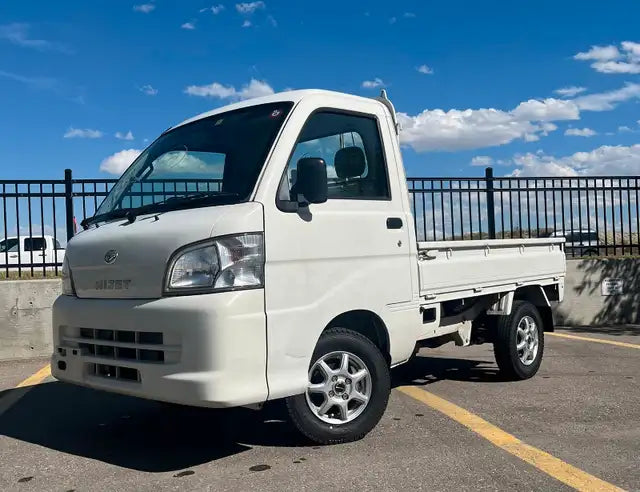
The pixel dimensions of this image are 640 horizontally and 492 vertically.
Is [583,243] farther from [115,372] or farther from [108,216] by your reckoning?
[115,372]

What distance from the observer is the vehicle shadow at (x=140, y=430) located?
13.7 feet

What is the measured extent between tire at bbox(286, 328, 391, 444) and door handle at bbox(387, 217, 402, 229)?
844 mm

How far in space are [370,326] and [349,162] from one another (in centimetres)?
120

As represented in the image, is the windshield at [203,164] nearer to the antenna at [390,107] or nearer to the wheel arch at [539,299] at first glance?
the antenna at [390,107]

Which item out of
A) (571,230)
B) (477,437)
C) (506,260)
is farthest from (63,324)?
(571,230)

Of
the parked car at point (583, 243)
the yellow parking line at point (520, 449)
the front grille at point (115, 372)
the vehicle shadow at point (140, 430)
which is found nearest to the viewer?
the yellow parking line at point (520, 449)

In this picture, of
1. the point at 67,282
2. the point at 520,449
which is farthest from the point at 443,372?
the point at 67,282

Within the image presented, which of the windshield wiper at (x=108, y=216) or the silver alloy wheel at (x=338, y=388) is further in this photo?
the windshield wiper at (x=108, y=216)

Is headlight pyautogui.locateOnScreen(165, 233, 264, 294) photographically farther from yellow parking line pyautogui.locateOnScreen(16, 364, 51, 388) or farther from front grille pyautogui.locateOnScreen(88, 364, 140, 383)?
yellow parking line pyautogui.locateOnScreen(16, 364, 51, 388)

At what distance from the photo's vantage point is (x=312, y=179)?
3.95m

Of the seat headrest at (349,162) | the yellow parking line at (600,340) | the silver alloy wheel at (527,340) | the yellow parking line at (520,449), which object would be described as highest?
the seat headrest at (349,162)

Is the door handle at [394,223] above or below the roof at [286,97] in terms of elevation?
below

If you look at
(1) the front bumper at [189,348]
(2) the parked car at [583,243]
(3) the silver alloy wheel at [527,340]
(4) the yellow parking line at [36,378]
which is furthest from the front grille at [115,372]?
(2) the parked car at [583,243]

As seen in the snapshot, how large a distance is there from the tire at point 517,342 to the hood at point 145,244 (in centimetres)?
324
